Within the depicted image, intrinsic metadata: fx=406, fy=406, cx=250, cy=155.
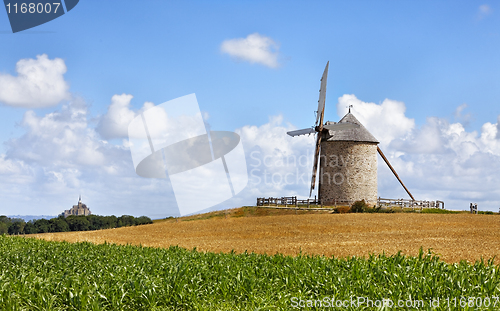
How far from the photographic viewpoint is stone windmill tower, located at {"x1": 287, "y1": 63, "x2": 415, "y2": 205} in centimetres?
3853

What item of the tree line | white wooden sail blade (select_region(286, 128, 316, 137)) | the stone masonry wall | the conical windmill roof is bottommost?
the tree line

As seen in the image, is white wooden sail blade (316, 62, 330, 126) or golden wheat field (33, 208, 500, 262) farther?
white wooden sail blade (316, 62, 330, 126)

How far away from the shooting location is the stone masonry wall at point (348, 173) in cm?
3853

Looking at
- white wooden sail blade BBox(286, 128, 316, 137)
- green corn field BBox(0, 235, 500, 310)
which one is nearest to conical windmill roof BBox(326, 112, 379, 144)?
white wooden sail blade BBox(286, 128, 316, 137)

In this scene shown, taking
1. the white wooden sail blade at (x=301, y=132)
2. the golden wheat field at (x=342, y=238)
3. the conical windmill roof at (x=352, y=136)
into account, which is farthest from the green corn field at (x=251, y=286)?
the white wooden sail blade at (x=301, y=132)

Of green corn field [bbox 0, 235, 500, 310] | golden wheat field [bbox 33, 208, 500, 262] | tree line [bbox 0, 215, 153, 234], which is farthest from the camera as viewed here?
tree line [bbox 0, 215, 153, 234]

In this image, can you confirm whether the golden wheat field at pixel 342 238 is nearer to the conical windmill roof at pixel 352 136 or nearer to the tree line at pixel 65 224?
the conical windmill roof at pixel 352 136

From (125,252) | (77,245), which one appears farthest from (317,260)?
(77,245)

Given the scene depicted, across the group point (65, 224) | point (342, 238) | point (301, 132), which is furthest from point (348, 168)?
point (65, 224)

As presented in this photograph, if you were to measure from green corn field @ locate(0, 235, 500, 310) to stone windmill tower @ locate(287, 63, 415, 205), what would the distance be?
95.2ft

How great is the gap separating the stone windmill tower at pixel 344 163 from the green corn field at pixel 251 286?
29009mm

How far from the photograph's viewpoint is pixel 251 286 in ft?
25.5

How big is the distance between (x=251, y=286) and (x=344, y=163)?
32187 mm

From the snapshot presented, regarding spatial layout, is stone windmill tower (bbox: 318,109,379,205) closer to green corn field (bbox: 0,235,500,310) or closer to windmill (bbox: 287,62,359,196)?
Result: windmill (bbox: 287,62,359,196)
